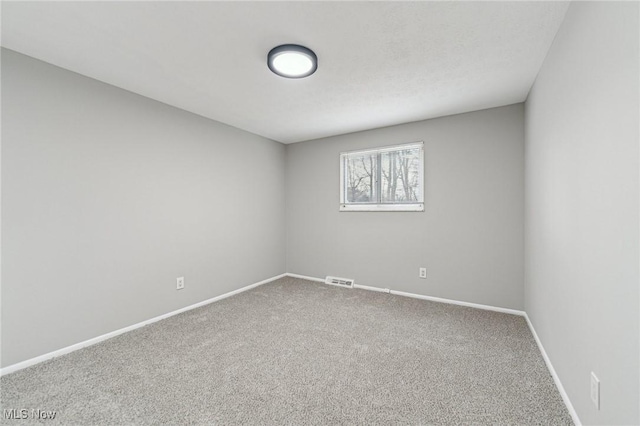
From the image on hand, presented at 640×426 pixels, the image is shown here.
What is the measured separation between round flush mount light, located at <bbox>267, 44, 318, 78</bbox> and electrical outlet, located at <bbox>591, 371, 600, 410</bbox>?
2.49 meters

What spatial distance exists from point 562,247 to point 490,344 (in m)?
1.13

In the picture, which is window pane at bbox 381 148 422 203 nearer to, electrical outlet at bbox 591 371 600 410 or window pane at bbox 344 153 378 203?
window pane at bbox 344 153 378 203

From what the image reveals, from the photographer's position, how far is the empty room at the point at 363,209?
1.43 m

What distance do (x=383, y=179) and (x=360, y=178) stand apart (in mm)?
374

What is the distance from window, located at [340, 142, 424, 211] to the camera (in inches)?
144

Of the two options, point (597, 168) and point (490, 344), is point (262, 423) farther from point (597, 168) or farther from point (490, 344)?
point (597, 168)

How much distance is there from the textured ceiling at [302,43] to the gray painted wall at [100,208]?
28cm

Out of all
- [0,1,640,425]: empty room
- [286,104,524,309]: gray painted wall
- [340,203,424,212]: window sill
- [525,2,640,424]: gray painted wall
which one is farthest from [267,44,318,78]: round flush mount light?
[340,203,424,212]: window sill

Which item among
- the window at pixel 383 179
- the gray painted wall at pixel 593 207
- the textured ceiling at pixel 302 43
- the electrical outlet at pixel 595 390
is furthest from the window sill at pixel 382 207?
the electrical outlet at pixel 595 390

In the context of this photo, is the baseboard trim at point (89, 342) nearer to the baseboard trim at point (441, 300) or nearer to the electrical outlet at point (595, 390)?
the baseboard trim at point (441, 300)

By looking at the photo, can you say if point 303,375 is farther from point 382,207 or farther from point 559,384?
point 382,207

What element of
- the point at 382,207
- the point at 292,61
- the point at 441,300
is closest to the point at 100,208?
the point at 292,61

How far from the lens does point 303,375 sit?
1922 millimetres

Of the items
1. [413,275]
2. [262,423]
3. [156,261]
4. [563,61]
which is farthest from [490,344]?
[156,261]
